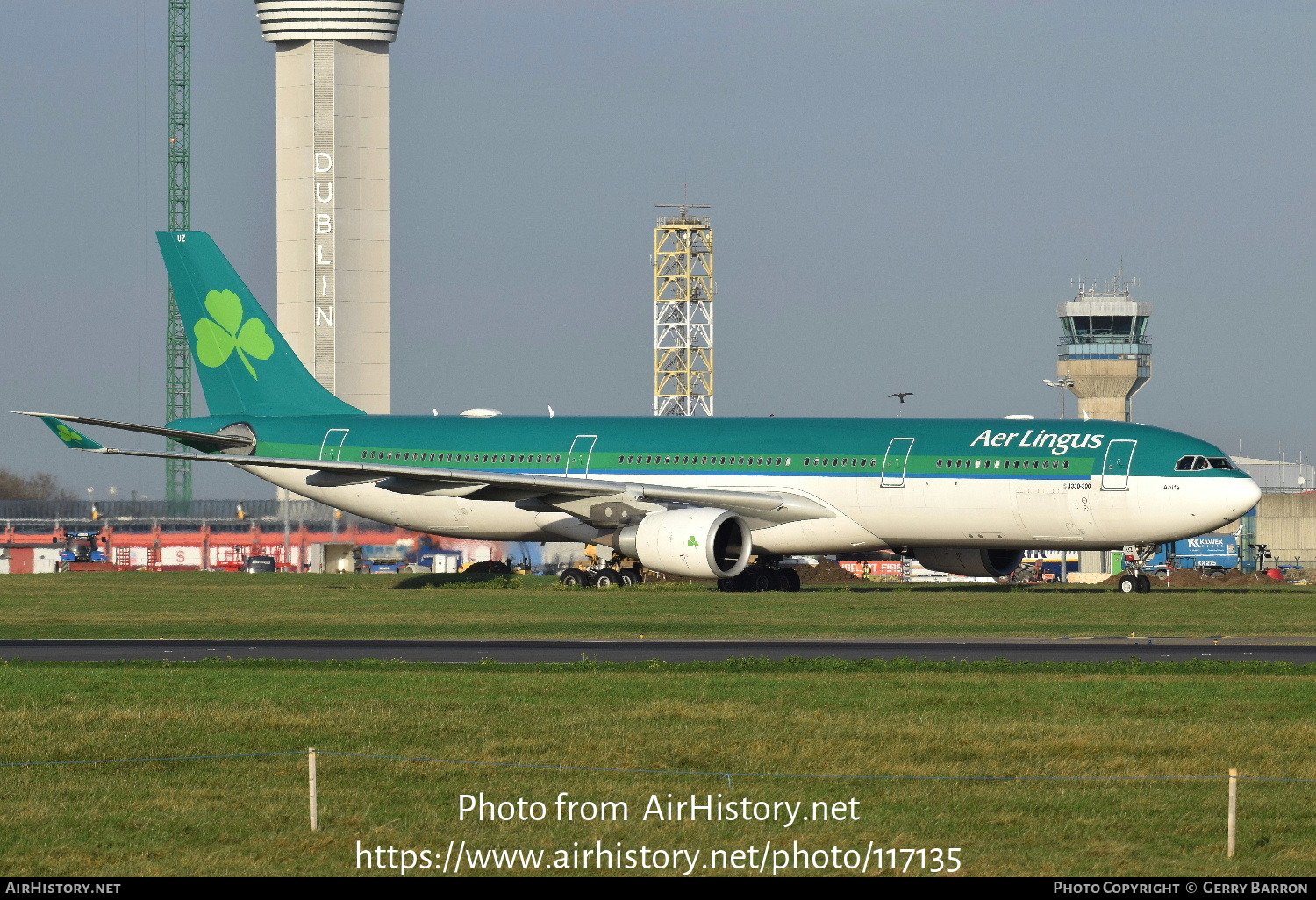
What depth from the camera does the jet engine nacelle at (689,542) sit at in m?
47.8

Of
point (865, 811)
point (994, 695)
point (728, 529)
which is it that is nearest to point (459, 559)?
point (728, 529)

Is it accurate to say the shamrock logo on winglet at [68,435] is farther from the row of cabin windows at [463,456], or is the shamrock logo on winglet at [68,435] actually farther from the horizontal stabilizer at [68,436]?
the row of cabin windows at [463,456]

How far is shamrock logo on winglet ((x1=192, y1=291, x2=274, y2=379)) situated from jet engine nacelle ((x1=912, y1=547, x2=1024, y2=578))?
72.4ft

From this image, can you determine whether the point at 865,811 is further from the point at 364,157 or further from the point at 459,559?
the point at 364,157

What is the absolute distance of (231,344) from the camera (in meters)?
59.8

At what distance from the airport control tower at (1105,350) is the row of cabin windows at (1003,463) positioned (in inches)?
4111

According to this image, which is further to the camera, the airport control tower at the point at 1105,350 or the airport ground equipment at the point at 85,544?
the airport control tower at the point at 1105,350

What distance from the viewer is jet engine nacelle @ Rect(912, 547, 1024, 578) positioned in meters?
51.8

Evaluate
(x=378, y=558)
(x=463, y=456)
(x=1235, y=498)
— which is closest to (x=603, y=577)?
(x=463, y=456)

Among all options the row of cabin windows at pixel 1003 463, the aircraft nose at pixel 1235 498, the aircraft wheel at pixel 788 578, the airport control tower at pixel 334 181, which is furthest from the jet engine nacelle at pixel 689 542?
Result: the airport control tower at pixel 334 181

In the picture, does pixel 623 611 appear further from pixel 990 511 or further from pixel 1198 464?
pixel 1198 464

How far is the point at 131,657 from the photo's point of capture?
103ft

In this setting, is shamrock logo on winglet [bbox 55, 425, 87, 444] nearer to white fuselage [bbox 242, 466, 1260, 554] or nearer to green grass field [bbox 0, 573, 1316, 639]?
green grass field [bbox 0, 573, 1316, 639]
